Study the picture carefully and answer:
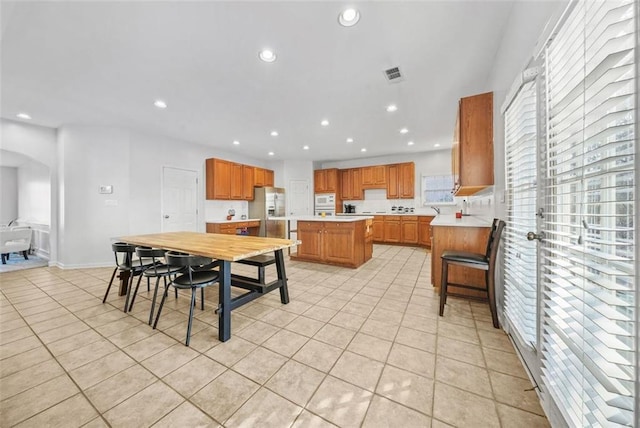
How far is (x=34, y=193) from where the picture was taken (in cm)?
566

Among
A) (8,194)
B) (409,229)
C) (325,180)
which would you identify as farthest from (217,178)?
(8,194)

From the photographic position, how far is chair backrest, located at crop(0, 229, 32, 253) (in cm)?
464

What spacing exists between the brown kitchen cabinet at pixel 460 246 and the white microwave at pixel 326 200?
4.67 meters

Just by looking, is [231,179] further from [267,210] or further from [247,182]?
[267,210]

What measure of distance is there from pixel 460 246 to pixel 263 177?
5.69m

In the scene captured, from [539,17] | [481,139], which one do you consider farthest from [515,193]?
[539,17]

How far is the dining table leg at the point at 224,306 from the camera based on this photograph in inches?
74.6

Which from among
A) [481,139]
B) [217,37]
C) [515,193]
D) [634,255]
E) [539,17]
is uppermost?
[217,37]

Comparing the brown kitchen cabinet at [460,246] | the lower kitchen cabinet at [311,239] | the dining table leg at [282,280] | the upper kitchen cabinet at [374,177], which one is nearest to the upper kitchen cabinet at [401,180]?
the upper kitchen cabinet at [374,177]

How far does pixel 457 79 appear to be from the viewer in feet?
9.33

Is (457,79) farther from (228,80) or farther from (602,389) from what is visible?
(602,389)

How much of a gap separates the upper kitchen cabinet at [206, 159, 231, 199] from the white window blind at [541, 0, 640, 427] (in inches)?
230

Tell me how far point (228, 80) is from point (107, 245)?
4.05m

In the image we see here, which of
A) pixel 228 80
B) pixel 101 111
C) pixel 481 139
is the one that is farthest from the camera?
pixel 101 111
